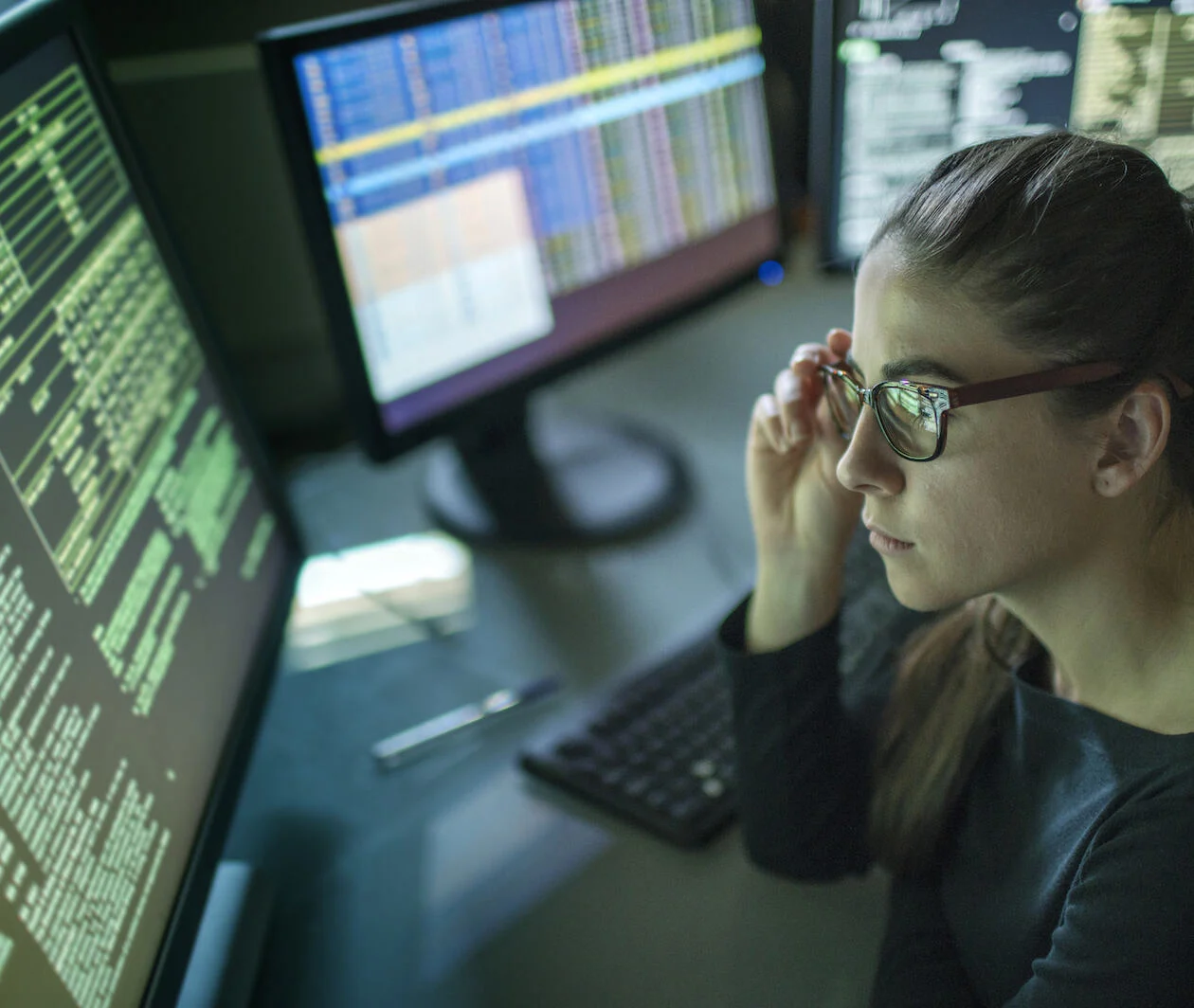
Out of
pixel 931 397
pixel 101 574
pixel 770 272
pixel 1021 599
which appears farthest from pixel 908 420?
pixel 770 272

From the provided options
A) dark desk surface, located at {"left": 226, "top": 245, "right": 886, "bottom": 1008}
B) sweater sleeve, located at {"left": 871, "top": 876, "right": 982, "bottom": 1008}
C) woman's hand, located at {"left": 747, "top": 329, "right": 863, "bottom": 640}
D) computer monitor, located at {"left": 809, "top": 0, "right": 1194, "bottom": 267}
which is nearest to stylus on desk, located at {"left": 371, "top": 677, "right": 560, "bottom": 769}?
dark desk surface, located at {"left": 226, "top": 245, "right": 886, "bottom": 1008}

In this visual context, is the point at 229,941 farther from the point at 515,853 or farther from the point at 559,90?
the point at 559,90

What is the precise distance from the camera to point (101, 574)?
0.67m

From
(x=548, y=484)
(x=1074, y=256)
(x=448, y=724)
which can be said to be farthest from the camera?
(x=548, y=484)

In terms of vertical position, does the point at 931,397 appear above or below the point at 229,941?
above

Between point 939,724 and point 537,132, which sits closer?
point 939,724

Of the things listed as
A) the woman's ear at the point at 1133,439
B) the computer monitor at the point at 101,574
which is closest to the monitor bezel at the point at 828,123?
the woman's ear at the point at 1133,439

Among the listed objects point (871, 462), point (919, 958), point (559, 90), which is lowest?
point (919, 958)

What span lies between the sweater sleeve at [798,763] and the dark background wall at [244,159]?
65cm

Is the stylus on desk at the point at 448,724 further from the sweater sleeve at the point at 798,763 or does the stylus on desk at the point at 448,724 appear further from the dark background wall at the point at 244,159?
the dark background wall at the point at 244,159

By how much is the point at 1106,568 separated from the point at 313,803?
1.92 feet

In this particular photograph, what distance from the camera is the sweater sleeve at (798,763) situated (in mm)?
800

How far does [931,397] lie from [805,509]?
0.85 ft

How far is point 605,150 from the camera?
1178 millimetres
